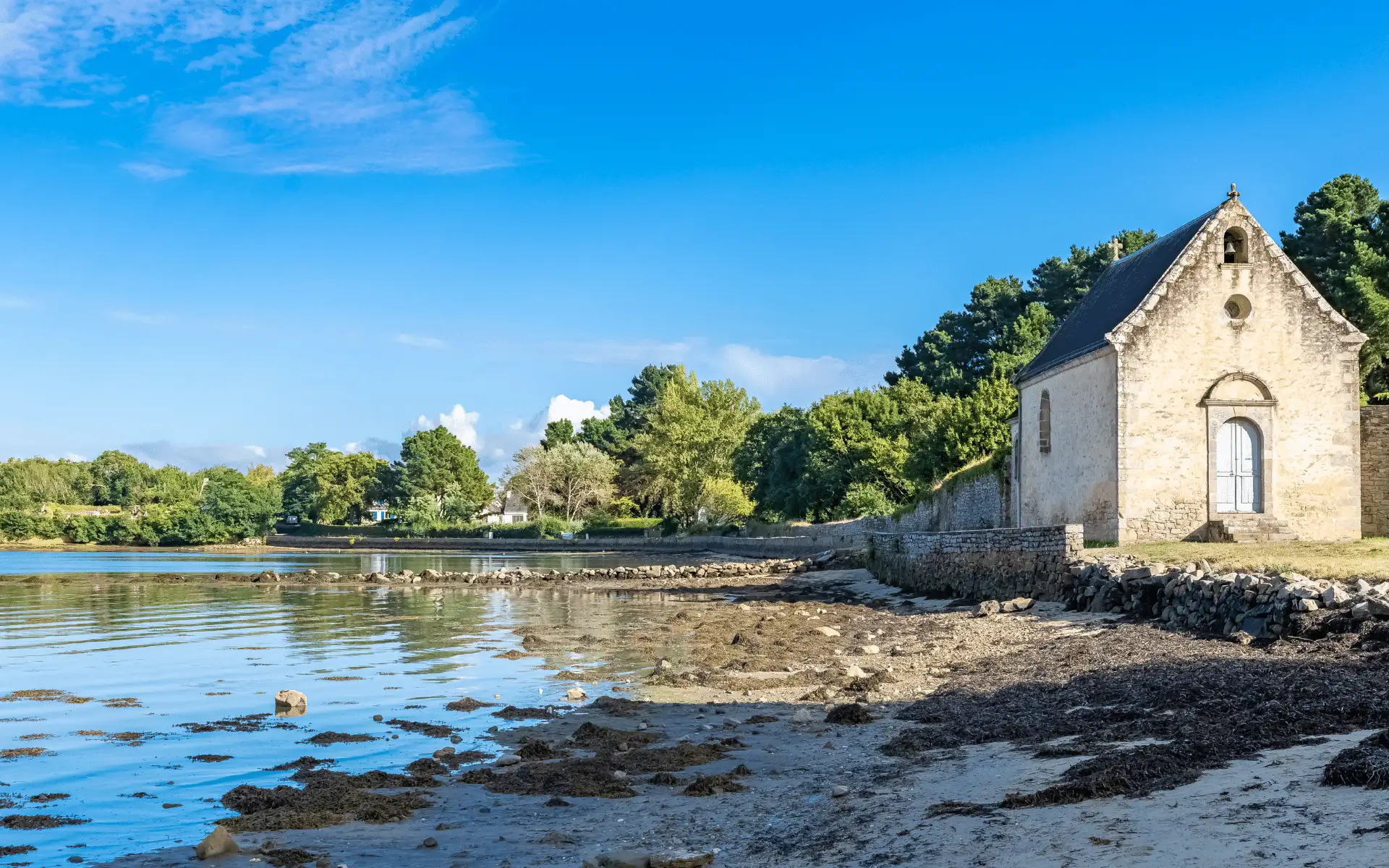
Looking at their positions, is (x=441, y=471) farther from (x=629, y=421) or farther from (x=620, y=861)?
(x=620, y=861)

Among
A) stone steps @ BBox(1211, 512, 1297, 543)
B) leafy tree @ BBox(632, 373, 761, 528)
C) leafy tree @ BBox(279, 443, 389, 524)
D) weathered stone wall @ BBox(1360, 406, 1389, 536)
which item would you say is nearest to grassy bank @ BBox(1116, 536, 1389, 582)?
weathered stone wall @ BBox(1360, 406, 1389, 536)

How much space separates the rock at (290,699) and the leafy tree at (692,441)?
75415mm

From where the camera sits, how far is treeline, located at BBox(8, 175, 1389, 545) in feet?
152

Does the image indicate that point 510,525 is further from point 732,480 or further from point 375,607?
point 375,607

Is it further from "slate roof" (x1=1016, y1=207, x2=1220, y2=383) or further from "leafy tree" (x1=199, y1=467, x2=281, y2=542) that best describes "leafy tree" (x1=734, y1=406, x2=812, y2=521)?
"leafy tree" (x1=199, y1=467, x2=281, y2=542)

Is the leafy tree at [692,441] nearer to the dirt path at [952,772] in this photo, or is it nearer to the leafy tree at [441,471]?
the leafy tree at [441,471]

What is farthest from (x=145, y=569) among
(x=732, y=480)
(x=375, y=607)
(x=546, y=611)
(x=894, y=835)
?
(x=894, y=835)

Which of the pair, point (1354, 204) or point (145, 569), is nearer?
point (1354, 204)

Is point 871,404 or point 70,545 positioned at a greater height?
point 871,404

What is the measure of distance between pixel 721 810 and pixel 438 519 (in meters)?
108

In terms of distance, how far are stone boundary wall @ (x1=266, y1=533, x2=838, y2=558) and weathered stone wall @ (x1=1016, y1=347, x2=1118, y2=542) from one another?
1711cm

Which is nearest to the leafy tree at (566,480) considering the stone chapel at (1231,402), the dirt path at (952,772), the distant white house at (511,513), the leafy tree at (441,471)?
the distant white house at (511,513)

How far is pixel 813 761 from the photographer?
34.2 feet

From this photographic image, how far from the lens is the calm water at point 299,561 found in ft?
184
